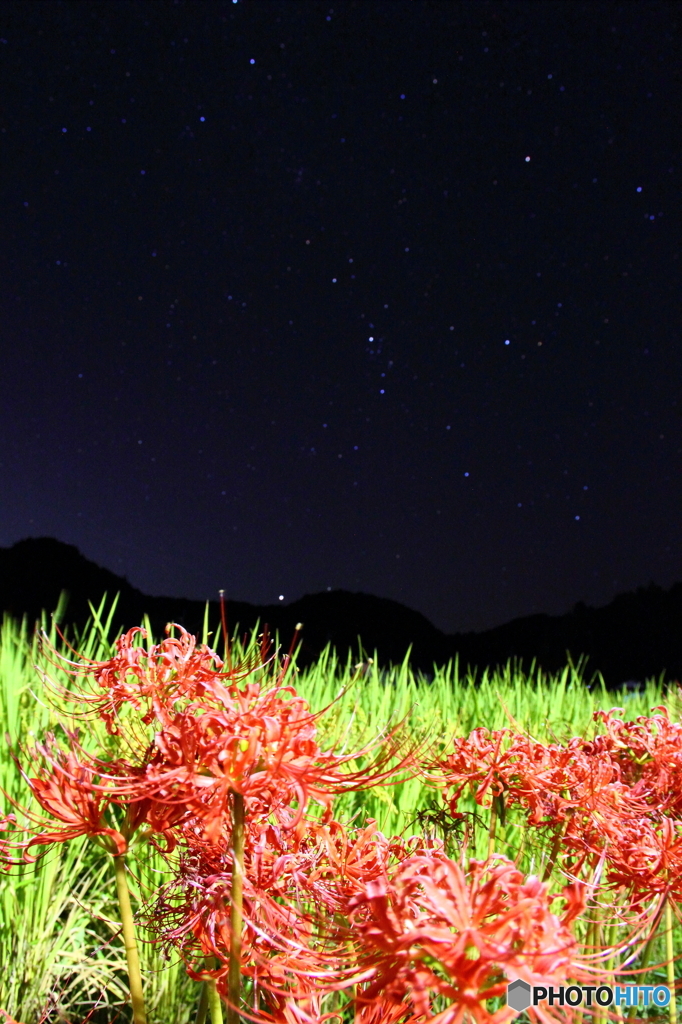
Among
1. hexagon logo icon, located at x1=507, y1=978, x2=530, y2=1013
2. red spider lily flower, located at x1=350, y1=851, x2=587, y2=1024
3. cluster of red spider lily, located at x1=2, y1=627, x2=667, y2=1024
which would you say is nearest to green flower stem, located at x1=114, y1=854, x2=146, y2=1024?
cluster of red spider lily, located at x1=2, y1=627, x2=667, y2=1024

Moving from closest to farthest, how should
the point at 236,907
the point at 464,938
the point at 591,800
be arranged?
Result: the point at 464,938 < the point at 236,907 < the point at 591,800

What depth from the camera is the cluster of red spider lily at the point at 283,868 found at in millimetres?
658

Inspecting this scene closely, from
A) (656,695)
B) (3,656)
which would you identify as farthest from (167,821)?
(656,695)

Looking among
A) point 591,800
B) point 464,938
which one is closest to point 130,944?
point 464,938

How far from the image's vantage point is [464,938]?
630mm

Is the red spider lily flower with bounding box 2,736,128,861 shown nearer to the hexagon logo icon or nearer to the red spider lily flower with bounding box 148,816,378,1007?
the red spider lily flower with bounding box 148,816,378,1007

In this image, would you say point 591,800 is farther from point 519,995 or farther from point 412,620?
point 412,620

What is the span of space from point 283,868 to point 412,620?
26.1 meters

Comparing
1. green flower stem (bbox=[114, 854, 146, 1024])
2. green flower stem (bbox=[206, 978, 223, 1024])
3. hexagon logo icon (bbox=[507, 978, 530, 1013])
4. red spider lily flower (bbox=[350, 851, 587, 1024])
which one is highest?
red spider lily flower (bbox=[350, 851, 587, 1024])

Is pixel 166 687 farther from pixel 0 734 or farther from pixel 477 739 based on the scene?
pixel 0 734

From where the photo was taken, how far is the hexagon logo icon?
670mm

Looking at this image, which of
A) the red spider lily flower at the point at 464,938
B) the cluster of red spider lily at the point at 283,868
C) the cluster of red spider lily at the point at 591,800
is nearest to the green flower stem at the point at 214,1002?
the cluster of red spider lily at the point at 283,868

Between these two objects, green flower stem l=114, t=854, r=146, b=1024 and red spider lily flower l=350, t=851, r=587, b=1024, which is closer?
red spider lily flower l=350, t=851, r=587, b=1024

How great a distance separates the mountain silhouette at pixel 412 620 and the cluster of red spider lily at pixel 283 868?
33.1 feet
